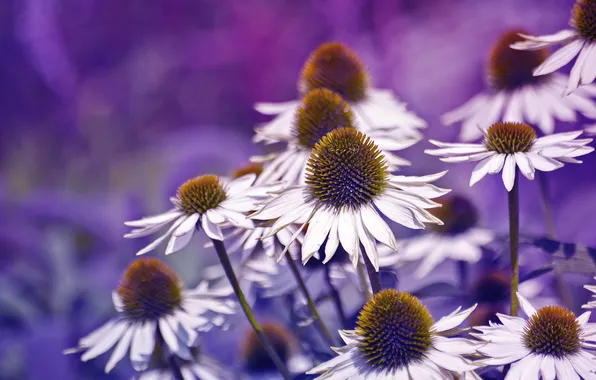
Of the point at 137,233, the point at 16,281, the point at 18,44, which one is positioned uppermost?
the point at 18,44

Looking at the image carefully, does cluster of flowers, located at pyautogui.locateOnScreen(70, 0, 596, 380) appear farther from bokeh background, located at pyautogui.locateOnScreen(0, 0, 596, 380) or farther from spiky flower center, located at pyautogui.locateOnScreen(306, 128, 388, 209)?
bokeh background, located at pyautogui.locateOnScreen(0, 0, 596, 380)

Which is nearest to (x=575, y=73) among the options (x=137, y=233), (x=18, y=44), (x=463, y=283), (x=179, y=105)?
(x=463, y=283)

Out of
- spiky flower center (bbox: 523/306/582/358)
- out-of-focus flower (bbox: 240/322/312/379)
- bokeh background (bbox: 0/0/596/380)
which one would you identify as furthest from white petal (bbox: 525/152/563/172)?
bokeh background (bbox: 0/0/596/380)

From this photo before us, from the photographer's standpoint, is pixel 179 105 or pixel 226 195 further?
pixel 179 105

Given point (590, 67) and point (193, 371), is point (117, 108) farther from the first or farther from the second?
point (590, 67)

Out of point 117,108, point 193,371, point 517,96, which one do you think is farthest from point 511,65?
point 117,108

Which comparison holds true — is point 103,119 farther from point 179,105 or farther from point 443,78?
point 443,78
